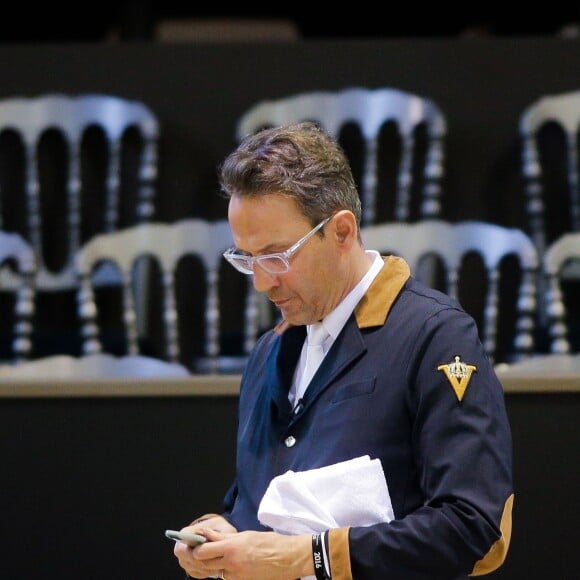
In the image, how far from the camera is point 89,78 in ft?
13.2

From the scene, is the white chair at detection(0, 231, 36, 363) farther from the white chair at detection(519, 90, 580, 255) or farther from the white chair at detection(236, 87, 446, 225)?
the white chair at detection(519, 90, 580, 255)

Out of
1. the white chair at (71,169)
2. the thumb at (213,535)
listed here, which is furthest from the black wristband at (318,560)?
the white chair at (71,169)

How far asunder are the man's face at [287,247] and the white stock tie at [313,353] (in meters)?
0.03

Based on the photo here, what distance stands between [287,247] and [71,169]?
2433 mm

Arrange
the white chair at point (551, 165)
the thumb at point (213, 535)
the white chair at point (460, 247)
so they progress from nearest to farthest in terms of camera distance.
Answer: the thumb at point (213, 535) → the white chair at point (460, 247) → the white chair at point (551, 165)

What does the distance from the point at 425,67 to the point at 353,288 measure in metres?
2.45

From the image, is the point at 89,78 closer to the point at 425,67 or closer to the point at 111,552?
the point at 425,67

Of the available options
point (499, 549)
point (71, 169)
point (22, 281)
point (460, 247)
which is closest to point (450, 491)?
point (499, 549)

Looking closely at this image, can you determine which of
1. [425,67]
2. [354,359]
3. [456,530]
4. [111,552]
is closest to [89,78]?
[425,67]

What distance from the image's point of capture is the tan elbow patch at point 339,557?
142 centimetres

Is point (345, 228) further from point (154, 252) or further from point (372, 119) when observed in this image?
point (372, 119)

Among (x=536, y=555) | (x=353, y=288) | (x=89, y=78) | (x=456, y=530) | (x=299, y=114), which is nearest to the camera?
(x=456, y=530)

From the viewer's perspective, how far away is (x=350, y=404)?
154 centimetres

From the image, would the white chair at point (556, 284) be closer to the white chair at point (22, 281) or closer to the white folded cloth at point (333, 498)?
the white chair at point (22, 281)
